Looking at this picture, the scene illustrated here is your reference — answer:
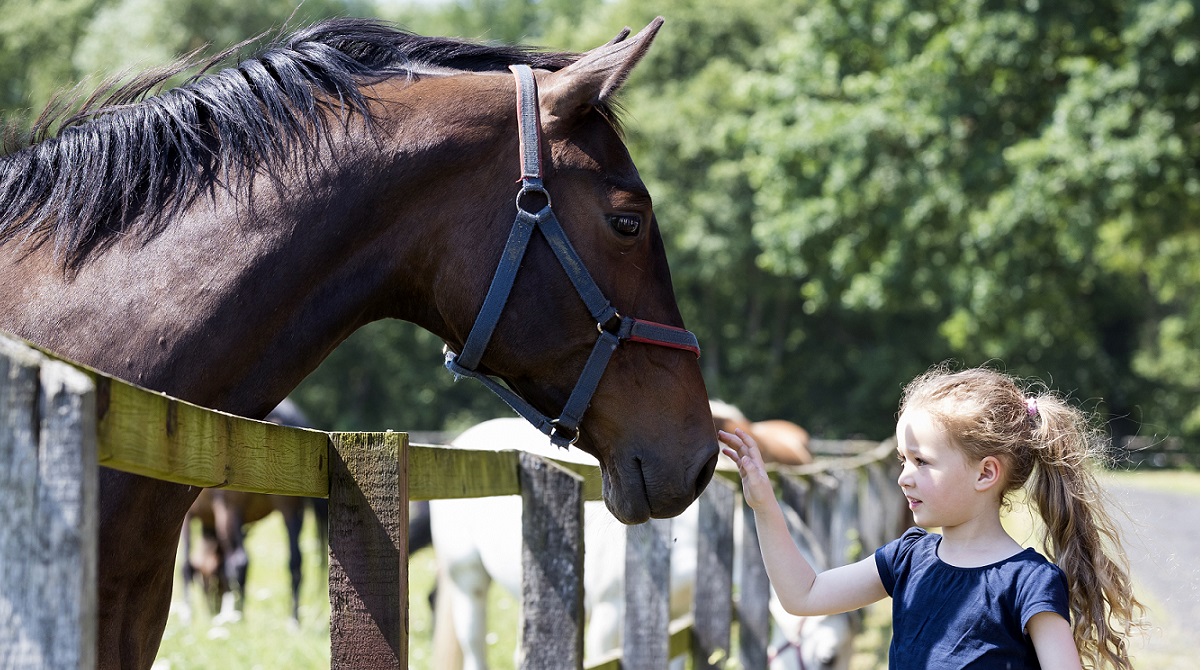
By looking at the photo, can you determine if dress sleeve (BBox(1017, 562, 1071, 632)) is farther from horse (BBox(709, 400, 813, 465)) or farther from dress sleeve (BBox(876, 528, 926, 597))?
horse (BBox(709, 400, 813, 465))

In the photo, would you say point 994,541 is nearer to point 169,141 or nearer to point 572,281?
point 572,281

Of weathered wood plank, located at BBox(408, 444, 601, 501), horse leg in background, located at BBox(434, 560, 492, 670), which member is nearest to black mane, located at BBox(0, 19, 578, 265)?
weathered wood plank, located at BBox(408, 444, 601, 501)

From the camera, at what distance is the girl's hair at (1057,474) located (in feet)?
7.18

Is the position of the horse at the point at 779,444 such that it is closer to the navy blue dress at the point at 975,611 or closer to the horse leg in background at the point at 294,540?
the horse leg in background at the point at 294,540

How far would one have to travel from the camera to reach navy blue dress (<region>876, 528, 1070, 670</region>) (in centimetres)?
207

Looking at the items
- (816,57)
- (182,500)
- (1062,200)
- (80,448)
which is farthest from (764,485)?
(816,57)

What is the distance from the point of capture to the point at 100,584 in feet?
6.03

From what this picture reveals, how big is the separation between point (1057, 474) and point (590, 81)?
1.32 meters

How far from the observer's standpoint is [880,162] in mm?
15711

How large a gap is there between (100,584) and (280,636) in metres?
5.73

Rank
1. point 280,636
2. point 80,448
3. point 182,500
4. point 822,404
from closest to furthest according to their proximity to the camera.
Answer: point 80,448, point 182,500, point 280,636, point 822,404

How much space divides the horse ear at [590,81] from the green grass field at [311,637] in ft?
10.2

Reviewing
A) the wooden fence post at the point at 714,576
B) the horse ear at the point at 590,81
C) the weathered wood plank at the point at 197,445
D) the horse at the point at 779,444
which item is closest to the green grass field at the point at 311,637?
the wooden fence post at the point at 714,576

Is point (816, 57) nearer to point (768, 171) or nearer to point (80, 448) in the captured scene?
point (768, 171)
